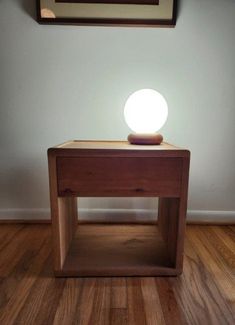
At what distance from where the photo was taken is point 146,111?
81 centimetres

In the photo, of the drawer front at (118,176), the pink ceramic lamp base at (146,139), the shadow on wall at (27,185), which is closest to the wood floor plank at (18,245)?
the shadow on wall at (27,185)

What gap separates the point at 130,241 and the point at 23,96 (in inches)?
31.4

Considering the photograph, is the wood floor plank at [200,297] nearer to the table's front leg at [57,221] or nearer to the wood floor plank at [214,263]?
the wood floor plank at [214,263]

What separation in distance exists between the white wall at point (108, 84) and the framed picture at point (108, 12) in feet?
0.11

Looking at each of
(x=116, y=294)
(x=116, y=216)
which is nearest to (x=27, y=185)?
(x=116, y=216)

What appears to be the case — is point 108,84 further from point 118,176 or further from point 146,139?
point 118,176

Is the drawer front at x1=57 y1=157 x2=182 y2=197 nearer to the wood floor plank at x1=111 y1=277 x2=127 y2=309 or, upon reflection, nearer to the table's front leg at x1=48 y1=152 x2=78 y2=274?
the table's front leg at x1=48 y1=152 x2=78 y2=274

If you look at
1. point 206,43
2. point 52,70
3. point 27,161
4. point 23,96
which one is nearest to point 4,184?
point 27,161

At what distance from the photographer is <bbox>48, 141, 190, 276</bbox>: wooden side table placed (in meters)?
0.69

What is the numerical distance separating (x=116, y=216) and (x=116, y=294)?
1.65ft

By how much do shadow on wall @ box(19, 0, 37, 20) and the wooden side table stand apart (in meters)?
0.68

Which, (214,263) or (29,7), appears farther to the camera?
(29,7)

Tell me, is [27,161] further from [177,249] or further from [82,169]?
[177,249]

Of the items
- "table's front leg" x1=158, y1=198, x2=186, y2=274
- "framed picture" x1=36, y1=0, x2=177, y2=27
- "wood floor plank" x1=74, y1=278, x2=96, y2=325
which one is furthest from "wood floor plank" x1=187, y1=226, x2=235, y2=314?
"framed picture" x1=36, y1=0, x2=177, y2=27
